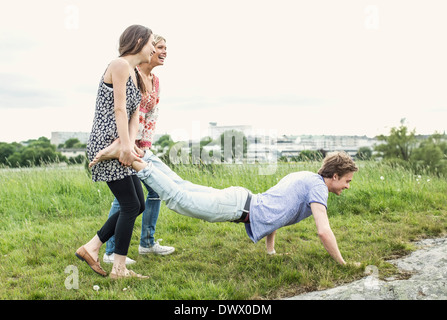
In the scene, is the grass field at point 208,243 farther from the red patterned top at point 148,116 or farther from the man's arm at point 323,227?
the red patterned top at point 148,116

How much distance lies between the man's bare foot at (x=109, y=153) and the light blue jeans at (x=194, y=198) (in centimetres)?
26

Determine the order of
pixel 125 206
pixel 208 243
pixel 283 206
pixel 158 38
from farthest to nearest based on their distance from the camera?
1. pixel 208 243
2. pixel 158 38
3. pixel 283 206
4. pixel 125 206

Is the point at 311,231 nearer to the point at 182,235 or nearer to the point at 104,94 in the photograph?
the point at 182,235

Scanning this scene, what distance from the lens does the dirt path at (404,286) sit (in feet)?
9.39

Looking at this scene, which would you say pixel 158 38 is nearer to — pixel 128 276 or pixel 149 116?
pixel 149 116

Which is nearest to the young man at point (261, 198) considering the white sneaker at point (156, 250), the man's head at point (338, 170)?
the man's head at point (338, 170)

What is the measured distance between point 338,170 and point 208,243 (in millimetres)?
1808

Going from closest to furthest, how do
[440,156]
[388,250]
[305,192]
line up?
[305,192]
[388,250]
[440,156]

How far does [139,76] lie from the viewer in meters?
3.56

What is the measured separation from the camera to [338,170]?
3.54m

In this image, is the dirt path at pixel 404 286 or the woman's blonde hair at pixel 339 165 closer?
the dirt path at pixel 404 286

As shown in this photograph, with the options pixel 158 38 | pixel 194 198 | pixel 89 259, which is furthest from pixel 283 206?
pixel 158 38

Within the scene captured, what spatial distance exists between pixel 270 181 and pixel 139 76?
4312 mm

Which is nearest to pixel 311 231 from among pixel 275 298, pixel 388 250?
pixel 388 250
